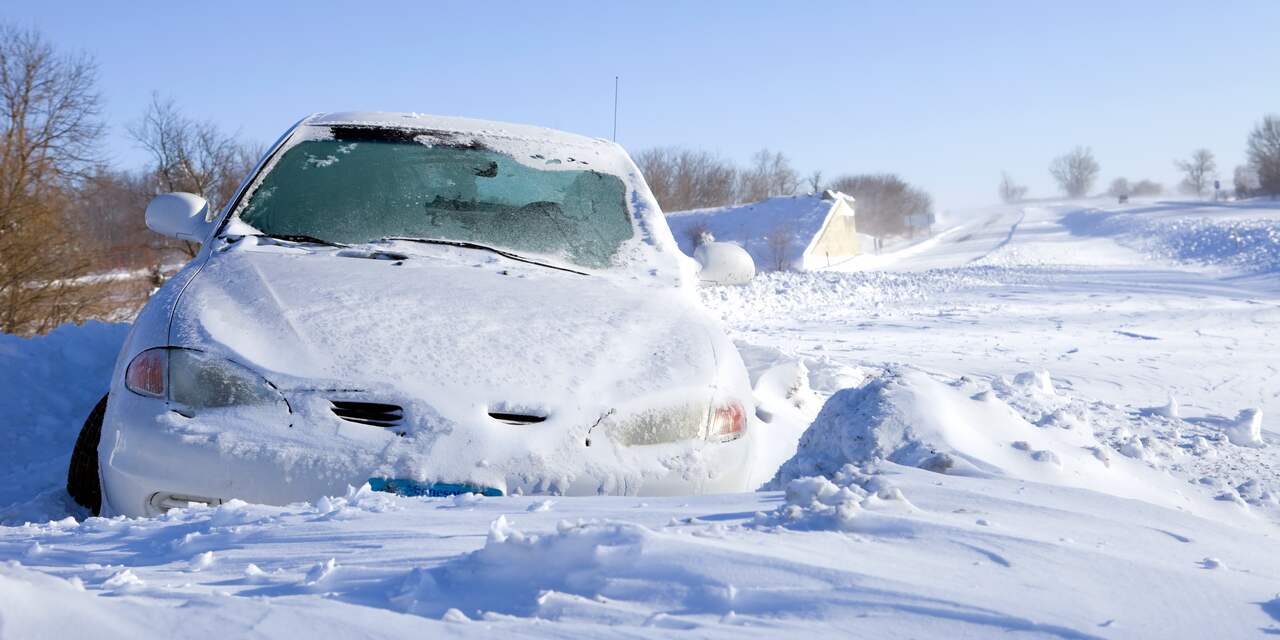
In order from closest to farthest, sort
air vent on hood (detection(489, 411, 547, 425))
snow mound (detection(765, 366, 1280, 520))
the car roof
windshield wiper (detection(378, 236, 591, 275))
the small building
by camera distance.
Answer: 1. air vent on hood (detection(489, 411, 547, 425))
2. snow mound (detection(765, 366, 1280, 520))
3. windshield wiper (detection(378, 236, 591, 275))
4. the car roof
5. the small building

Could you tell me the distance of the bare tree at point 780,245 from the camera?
1672 inches

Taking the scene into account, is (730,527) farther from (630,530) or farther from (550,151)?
(550,151)

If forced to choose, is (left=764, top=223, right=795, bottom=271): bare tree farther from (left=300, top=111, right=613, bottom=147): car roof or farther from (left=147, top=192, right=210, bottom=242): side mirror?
(left=147, top=192, right=210, bottom=242): side mirror

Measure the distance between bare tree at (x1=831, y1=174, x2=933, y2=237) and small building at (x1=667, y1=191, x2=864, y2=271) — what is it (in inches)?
1451

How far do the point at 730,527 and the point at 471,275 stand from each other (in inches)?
64.7

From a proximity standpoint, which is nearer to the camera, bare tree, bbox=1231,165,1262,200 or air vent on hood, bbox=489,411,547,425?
air vent on hood, bbox=489,411,547,425

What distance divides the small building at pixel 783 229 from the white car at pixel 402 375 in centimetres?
3860

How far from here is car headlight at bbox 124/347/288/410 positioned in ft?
8.45

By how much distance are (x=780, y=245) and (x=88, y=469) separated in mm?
41752

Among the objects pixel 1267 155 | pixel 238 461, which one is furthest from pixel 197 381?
pixel 1267 155

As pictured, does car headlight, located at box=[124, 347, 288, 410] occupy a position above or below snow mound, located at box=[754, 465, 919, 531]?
above

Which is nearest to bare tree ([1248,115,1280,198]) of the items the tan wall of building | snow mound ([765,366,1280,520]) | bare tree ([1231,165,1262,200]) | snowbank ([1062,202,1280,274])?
bare tree ([1231,165,1262,200])

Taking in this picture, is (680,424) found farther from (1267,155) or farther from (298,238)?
(1267,155)

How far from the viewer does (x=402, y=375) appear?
8.66ft
